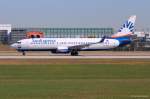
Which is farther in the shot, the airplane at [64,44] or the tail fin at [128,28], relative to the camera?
the tail fin at [128,28]

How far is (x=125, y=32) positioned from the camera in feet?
314

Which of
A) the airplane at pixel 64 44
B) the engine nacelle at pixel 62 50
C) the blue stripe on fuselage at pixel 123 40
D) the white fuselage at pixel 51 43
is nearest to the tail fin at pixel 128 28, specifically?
the blue stripe on fuselage at pixel 123 40

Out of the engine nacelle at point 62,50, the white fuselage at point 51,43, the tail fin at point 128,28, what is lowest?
the engine nacelle at point 62,50

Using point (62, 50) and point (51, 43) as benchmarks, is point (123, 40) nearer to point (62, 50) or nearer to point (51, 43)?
point (62, 50)

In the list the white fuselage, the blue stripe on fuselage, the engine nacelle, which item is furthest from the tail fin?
the engine nacelle

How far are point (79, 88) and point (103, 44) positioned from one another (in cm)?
6491

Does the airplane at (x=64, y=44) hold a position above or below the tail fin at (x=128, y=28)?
below

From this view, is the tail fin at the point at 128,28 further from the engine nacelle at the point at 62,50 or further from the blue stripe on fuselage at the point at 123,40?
the engine nacelle at the point at 62,50

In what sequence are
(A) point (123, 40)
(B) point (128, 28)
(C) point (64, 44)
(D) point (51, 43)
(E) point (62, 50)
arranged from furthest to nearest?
1. (B) point (128, 28)
2. (A) point (123, 40)
3. (C) point (64, 44)
4. (D) point (51, 43)
5. (E) point (62, 50)

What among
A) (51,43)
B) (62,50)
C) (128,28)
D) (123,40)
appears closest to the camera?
(62,50)

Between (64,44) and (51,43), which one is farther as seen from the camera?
(64,44)

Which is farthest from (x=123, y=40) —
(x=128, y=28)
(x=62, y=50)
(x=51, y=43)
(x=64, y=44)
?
(x=51, y=43)

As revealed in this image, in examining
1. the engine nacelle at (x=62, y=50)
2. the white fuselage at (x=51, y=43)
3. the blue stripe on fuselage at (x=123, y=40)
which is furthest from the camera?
the blue stripe on fuselage at (x=123, y=40)

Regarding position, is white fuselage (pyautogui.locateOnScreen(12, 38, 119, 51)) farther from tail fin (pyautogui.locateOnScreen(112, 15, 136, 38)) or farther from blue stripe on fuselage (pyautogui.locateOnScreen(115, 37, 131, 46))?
tail fin (pyautogui.locateOnScreen(112, 15, 136, 38))
